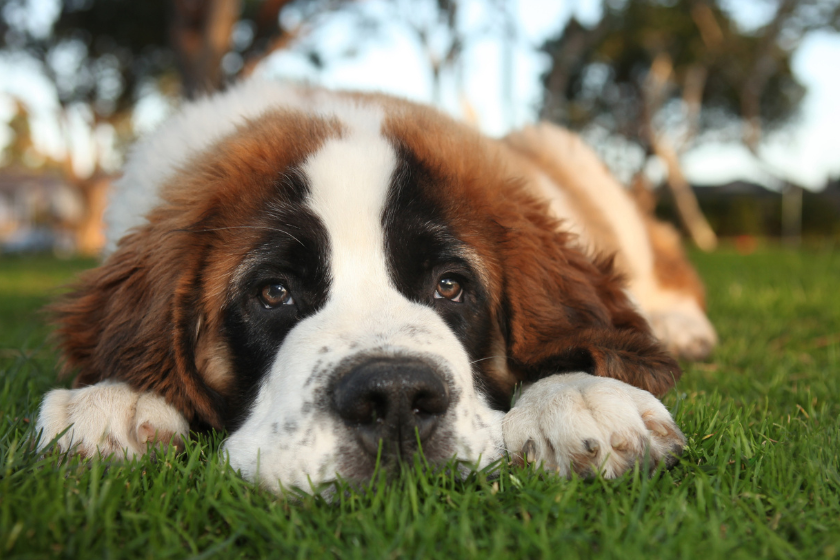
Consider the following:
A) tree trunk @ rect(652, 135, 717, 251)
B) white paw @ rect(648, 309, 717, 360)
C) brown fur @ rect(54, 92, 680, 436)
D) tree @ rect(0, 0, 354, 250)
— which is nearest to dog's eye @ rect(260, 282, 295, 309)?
brown fur @ rect(54, 92, 680, 436)

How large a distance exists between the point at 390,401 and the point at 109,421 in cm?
79

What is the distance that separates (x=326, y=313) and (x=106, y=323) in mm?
767

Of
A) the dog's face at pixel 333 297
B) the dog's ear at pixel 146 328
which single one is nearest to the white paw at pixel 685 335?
the dog's face at pixel 333 297

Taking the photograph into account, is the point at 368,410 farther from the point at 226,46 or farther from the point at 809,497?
the point at 226,46

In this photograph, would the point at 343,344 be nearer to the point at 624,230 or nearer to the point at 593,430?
the point at 593,430

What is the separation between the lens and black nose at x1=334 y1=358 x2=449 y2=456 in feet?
4.94

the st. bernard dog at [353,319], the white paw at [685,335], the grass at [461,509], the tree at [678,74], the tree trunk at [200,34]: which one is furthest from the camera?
the tree at [678,74]

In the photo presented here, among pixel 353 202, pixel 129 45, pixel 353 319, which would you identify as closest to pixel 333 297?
pixel 353 319

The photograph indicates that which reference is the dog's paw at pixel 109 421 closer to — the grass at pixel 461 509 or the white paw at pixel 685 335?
the grass at pixel 461 509

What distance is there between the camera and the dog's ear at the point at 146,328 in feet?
6.52

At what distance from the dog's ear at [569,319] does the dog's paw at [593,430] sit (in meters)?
0.22

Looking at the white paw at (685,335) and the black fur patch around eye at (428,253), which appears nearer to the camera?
the black fur patch around eye at (428,253)

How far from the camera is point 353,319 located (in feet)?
5.93

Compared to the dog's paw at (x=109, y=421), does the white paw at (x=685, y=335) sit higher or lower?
lower
